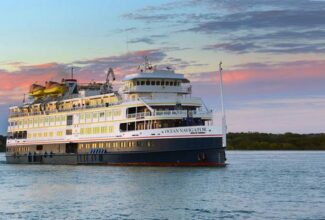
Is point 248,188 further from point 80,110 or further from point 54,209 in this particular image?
point 80,110

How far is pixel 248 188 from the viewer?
196 ft

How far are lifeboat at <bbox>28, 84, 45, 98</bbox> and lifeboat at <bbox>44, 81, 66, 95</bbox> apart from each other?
0.94 metres

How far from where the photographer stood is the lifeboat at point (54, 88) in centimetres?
10975

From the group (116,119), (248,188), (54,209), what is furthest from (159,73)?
(54,209)

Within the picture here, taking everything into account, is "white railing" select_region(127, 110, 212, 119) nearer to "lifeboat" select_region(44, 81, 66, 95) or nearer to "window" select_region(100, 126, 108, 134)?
"window" select_region(100, 126, 108, 134)

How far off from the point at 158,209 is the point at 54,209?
6.98 meters

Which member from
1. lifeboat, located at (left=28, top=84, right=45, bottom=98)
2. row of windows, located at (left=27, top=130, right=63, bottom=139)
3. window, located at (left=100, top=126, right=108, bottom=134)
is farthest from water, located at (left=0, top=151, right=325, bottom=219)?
lifeboat, located at (left=28, top=84, right=45, bottom=98)

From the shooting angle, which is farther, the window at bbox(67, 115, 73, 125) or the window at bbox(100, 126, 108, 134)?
the window at bbox(67, 115, 73, 125)

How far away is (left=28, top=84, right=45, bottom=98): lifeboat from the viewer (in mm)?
114562

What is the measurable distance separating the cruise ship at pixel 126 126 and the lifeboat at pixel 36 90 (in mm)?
2851

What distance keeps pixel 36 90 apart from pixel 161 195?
66786mm

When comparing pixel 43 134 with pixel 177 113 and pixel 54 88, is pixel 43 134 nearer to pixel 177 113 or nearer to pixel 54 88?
pixel 54 88

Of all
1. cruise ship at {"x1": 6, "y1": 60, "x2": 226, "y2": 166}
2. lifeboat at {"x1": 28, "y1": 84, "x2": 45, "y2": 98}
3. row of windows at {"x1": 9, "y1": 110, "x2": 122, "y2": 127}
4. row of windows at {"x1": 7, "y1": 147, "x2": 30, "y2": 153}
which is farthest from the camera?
lifeboat at {"x1": 28, "y1": 84, "x2": 45, "y2": 98}

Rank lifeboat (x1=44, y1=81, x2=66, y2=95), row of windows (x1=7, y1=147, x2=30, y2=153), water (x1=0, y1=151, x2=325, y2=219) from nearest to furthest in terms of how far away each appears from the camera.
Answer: water (x1=0, y1=151, x2=325, y2=219) → lifeboat (x1=44, y1=81, x2=66, y2=95) → row of windows (x1=7, y1=147, x2=30, y2=153)
